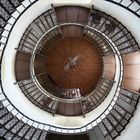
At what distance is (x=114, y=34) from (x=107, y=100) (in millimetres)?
2581

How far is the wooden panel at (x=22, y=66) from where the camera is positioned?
33.2 feet

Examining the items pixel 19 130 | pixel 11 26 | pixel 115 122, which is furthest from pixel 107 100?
pixel 11 26

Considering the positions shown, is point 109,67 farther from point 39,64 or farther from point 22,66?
point 22,66

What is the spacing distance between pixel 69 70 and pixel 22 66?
288 cm

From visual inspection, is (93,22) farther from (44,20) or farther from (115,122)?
(115,122)

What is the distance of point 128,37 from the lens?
8.90 meters

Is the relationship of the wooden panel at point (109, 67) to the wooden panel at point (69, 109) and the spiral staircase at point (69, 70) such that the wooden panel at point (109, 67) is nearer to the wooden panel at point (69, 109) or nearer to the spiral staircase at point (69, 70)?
the spiral staircase at point (69, 70)

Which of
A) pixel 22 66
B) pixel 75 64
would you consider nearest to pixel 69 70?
pixel 75 64

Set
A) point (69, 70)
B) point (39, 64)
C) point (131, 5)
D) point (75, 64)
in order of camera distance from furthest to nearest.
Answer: point (69, 70) < point (75, 64) < point (39, 64) < point (131, 5)

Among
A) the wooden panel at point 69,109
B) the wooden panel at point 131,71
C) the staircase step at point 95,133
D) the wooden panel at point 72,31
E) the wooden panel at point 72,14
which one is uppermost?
the wooden panel at point 72,14

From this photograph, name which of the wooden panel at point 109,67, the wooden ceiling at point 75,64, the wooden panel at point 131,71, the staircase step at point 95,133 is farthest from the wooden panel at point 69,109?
the wooden panel at point 131,71

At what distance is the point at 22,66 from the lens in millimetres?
10555

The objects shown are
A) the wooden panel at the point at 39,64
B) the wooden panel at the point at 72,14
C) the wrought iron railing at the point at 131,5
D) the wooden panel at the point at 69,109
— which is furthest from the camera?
the wooden panel at the point at 39,64

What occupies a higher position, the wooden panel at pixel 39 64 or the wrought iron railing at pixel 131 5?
the wrought iron railing at pixel 131 5
